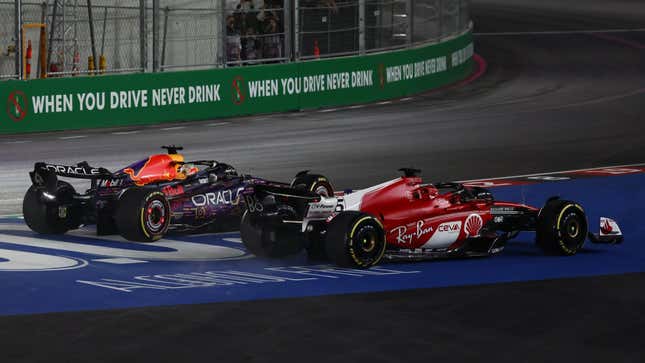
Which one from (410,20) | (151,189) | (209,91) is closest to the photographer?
(151,189)

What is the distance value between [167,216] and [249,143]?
31.4 ft

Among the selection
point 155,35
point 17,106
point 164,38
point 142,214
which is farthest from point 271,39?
point 142,214

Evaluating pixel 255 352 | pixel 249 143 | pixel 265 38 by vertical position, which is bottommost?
pixel 255 352

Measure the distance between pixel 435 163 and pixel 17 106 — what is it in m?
8.71

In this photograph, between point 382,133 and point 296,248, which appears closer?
point 296,248

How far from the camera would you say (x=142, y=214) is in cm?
1431

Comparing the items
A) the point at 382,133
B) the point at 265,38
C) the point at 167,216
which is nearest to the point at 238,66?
the point at 265,38

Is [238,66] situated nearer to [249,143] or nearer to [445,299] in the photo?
[249,143]

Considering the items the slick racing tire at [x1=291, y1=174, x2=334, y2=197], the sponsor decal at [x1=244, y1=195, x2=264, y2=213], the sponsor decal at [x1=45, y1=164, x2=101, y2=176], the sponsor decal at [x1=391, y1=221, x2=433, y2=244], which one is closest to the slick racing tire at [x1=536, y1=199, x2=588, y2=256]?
the sponsor decal at [x1=391, y1=221, x2=433, y2=244]

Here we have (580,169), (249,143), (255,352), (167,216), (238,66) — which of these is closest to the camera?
(255,352)

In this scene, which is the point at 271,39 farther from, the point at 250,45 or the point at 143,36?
the point at 143,36

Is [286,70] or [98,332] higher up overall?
[286,70]

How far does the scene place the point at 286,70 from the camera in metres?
29.4

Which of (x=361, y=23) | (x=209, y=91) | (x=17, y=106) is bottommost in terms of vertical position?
(x=17, y=106)
